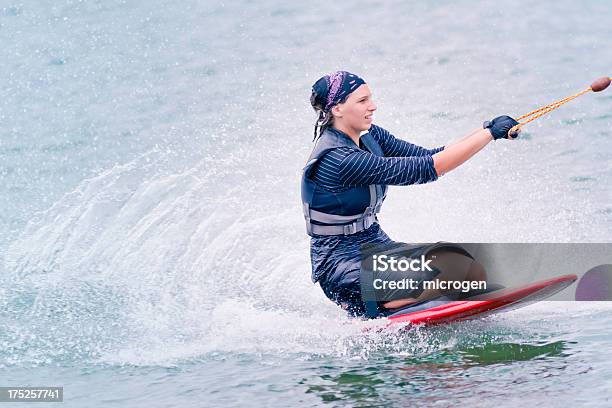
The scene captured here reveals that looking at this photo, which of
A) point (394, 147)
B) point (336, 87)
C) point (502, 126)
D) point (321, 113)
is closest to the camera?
point (502, 126)

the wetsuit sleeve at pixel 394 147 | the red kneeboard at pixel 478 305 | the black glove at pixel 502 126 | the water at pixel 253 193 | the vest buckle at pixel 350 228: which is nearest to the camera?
the black glove at pixel 502 126

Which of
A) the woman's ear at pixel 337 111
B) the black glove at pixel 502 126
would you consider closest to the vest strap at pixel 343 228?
the woman's ear at pixel 337 111

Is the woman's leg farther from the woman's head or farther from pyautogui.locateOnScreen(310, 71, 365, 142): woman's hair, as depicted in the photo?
pyautogui.locateOnScreen(310, 71, 365, 142): woman's hair

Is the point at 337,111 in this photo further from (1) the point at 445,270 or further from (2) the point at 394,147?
(1) the point at 445,270

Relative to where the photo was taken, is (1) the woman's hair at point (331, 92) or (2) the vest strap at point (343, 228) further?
(2) the vest strap at point (343, 228)

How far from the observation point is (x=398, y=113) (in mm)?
14539

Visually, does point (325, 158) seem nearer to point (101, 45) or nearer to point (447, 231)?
point (447, 231)

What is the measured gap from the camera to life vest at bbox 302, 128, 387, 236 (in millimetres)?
6953

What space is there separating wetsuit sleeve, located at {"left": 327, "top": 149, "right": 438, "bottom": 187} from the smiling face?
19cm

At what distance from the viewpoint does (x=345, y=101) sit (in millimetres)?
6926

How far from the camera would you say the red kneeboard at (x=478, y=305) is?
22.9 ft

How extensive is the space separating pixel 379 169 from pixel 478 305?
1031 millimetres

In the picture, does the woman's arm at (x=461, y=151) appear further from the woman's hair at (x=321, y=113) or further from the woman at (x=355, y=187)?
the woman's hair at (x=321, y=113)

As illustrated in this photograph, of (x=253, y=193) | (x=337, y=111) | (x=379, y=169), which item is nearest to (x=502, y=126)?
(x=379, y=169)
